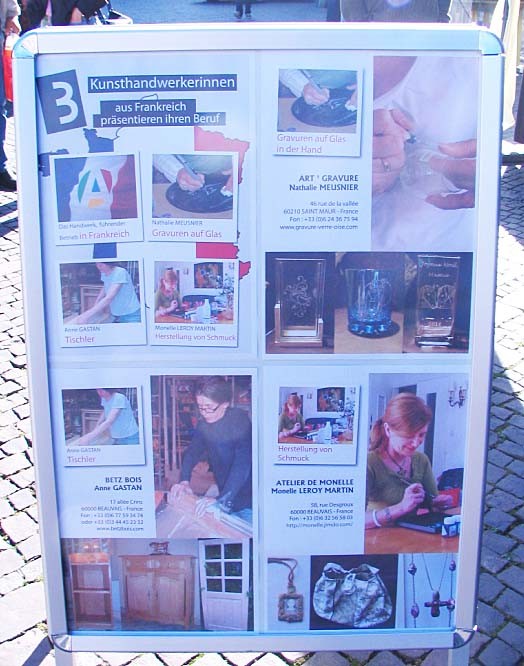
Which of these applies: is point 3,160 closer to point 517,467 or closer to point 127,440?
point 517,467

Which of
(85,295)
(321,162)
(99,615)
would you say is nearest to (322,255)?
(321,162)

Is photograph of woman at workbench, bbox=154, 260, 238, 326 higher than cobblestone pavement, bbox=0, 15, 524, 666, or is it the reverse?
photograph of woman at workbench, bbox=154, 260, 238, 326

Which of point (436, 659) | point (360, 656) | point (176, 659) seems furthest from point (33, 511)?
point (436, 659)

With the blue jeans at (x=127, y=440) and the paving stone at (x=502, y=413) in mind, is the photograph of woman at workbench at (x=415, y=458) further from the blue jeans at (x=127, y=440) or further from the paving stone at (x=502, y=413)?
the paving stone at (x=502, y=413)

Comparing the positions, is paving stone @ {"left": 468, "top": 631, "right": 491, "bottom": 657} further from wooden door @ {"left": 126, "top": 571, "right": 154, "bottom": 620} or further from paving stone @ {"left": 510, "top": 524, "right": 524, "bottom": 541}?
wooden door @ {"left": 126, "top": 571, "right": 154, "bottom": 620}

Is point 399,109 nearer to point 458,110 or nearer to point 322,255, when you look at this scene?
point 458,110

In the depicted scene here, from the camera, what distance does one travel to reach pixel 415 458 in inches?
88.0

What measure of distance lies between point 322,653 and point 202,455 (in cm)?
109

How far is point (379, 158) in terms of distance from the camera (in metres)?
2.07

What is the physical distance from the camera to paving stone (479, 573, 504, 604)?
317cm

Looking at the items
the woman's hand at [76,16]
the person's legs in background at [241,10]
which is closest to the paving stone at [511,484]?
the woman's hand at [76,16]

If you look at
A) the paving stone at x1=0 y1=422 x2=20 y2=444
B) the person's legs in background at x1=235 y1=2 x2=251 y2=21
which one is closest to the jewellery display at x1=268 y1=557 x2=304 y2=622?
the paving stone at x1=0 y1=422 x2=20 y2=444

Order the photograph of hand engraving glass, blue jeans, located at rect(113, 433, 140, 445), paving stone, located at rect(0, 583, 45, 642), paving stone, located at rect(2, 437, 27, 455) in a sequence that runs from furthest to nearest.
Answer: paving stone, located at rect(2, 437, 27, 455), paving stone, located at rect(0, 583, 45, 642), blue jeans, located at rect(113, 433, 140, 445), the photograph of hand engraving glass

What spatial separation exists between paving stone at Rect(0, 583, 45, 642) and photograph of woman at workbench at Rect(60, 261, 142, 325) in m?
1.42
